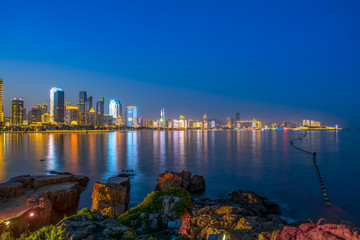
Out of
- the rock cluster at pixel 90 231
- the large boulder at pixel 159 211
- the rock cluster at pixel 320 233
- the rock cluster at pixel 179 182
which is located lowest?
the rock cluster at pixel 179 182

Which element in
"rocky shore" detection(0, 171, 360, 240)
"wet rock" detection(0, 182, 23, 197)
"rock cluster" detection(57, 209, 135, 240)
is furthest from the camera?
"wet rock" detection(0, 182, 23, 197)

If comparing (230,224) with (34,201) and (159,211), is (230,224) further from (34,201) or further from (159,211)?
(34,201)

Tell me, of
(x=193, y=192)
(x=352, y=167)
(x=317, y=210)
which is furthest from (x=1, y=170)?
(x=352, y=167)

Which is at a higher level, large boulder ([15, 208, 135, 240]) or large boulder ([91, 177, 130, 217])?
large boulder ([15, 208, 135, 240])

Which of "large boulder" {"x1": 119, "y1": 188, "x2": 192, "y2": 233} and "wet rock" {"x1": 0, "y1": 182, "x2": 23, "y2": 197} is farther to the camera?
"wet rock" {"x1": 0, "y1": 182, "x2": 23, "y2": 197}

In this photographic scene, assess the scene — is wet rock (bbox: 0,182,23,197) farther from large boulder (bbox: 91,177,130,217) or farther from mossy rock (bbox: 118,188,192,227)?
mossy rock (bbox: 118,188,192,227)

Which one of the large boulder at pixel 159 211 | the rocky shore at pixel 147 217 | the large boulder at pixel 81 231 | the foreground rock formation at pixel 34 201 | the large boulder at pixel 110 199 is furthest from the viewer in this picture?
the large boulder at pixel 110 199

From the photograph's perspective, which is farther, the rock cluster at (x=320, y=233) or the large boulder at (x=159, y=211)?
the large boulder at (x=159, y=211)

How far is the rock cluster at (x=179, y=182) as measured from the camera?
17.7m

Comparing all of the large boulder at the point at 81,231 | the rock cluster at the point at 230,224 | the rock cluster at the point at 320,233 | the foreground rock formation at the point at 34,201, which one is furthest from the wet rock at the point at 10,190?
the rock cluster at the point at 320,233

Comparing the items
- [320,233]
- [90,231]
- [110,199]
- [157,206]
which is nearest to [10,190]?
[110,199]

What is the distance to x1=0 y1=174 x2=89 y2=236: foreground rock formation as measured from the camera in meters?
9.89

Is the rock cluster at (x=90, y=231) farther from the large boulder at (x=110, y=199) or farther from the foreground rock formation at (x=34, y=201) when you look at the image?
the large boulder at (x=110, y=199)

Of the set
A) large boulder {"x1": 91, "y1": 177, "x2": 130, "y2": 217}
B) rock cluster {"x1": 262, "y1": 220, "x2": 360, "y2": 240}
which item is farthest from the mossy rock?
rock cluster {"x1": 262, "y1": 220, "x2": 360, "y2": 240}
